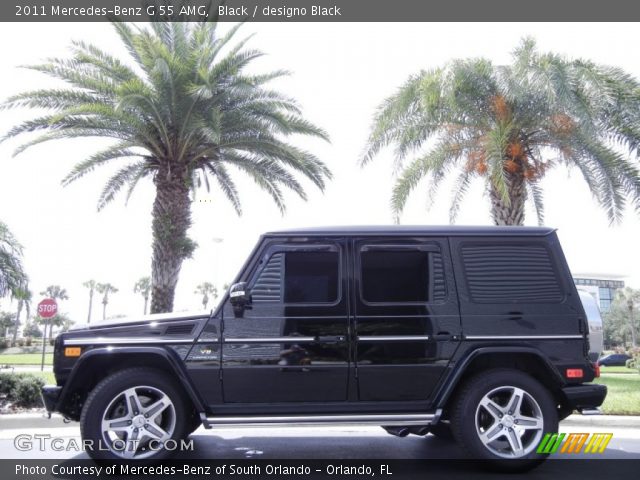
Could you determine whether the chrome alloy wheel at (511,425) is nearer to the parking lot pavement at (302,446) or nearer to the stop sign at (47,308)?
the parking lot pavement at (302,446)

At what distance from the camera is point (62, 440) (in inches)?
259

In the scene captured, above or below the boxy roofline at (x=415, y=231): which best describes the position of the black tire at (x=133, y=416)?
below

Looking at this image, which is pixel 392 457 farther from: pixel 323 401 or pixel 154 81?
pixel 154 81

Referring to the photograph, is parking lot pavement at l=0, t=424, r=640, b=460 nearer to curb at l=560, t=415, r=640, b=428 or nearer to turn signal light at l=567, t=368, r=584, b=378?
curb at l=560, t=415, r=640, b=428

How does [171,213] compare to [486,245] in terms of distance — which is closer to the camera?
[486,245]

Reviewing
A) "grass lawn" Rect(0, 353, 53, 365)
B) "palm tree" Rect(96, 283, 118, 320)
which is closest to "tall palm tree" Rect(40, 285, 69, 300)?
"palm tree" Rect(96, 283, 118, 320)

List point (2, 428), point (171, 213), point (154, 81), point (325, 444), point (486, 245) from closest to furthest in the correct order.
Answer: point (486, 245), point (325, 444), point (2, 428), point (154, 81), point (171, 213)

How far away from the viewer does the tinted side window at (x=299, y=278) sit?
17.0 ft

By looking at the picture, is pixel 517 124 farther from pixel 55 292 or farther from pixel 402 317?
pixel 55 292

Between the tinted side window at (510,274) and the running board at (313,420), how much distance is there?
1314 millimetres

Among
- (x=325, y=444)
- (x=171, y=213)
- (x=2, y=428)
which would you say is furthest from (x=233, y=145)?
(x=325, y=444)

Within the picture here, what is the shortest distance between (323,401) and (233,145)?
965 centimetres

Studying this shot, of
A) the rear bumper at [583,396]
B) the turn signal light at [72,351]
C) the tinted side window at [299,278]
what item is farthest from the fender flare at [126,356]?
the rear bumper at [583,396]

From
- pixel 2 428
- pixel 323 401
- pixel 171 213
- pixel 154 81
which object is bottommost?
pixel 2 428
